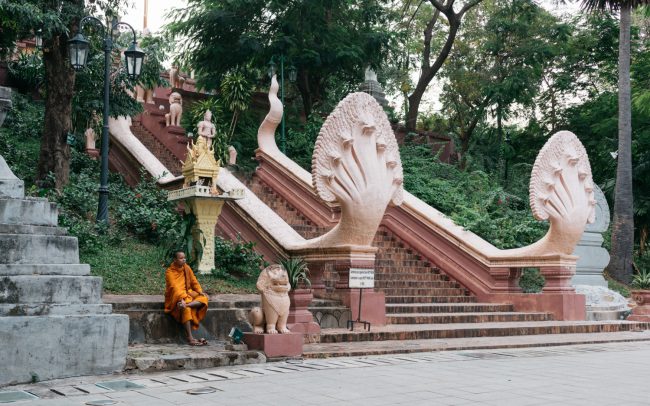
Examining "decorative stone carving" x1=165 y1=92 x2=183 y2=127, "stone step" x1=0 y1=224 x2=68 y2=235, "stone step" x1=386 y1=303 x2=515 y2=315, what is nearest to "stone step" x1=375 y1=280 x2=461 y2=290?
"stone step" x1=386 y1=303 x2=515 y2=315

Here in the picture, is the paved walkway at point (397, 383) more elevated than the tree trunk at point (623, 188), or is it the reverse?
the tree trunk at point (623, 188)

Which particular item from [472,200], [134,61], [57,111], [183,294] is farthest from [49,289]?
[472,200]

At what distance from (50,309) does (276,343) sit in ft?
7.70

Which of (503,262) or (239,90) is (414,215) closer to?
(503,262)

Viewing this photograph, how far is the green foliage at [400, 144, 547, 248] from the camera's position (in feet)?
47.5

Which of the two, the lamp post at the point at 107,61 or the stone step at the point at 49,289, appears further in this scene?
the lamp post at the point at 107,61

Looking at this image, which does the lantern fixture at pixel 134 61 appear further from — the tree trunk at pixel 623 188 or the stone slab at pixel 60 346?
the tree trunk at pixel 623 188

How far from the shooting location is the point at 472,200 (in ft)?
54.4

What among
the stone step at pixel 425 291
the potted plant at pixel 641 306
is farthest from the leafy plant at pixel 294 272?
the potted plant at pixel 641 306

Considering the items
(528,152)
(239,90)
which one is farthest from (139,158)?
(528,152)

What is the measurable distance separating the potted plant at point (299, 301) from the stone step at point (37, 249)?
2.61 metres

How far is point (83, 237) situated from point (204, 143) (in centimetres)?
225

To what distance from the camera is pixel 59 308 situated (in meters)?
6.76

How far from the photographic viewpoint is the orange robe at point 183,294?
27.7 feet
